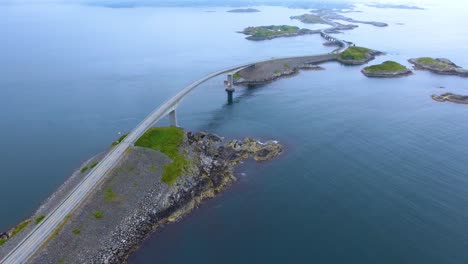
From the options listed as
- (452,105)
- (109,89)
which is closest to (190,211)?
(109,89)

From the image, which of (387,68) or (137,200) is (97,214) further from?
(387,68)

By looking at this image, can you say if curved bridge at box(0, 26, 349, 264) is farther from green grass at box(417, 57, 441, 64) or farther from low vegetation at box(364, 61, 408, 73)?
green grass at box(417, 57, 441, 64)

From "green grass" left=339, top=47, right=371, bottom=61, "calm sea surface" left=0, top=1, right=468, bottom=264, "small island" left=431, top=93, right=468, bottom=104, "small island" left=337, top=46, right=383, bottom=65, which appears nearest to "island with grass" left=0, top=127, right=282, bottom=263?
"calm sea surface" left=0, top=1, right=468, bottom=264

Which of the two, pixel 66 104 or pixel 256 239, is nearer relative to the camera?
pixel 256 239

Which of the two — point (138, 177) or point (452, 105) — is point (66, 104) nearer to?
point (138, 177)

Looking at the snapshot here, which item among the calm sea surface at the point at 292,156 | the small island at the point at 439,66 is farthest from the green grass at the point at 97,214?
the small island at the point at 439,66

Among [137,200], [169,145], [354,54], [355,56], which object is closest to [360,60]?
[355,56]

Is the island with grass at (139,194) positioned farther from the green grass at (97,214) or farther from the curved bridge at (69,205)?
the curved bridge at (69,205)
